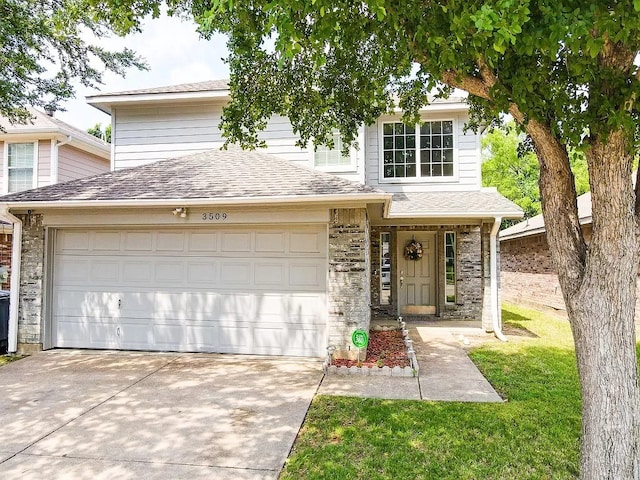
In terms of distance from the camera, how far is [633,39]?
2.80 m

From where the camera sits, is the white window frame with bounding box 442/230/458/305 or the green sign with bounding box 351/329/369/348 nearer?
the green sign with bounding box 351/329/369/348

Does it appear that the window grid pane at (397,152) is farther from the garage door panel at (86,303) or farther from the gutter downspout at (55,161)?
the gutter downspout at (55,161)

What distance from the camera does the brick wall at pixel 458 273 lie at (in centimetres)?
1137

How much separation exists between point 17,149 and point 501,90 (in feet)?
45.0

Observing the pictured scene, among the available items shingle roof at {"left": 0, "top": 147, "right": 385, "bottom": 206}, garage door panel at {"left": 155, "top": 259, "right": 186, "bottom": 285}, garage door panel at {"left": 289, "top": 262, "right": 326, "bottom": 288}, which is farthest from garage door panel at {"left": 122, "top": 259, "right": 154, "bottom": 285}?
garage door panel at {"left": 289, "top": 262, "right": 326, "bottom": 288}

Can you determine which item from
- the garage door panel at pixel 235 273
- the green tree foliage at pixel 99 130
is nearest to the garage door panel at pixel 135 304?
the garage door panel at pixel 235 273

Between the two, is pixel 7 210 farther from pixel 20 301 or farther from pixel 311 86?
pixel 311 86

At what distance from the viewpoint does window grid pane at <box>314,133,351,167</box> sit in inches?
404

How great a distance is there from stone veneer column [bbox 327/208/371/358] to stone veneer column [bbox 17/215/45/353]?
519 cm

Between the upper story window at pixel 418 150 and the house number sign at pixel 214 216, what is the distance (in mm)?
5124

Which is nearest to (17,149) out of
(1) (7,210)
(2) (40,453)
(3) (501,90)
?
(1) (7,210)

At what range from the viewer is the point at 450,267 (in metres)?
11.6

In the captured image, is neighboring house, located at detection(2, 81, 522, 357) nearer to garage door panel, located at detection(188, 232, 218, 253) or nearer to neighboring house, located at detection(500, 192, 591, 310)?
garage door panel, located at detection(188, 232, 218, 253)

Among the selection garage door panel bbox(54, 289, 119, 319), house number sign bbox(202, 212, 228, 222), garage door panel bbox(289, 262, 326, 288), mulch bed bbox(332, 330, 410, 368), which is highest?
house number sign bbox(202, 212, 228, 222)
